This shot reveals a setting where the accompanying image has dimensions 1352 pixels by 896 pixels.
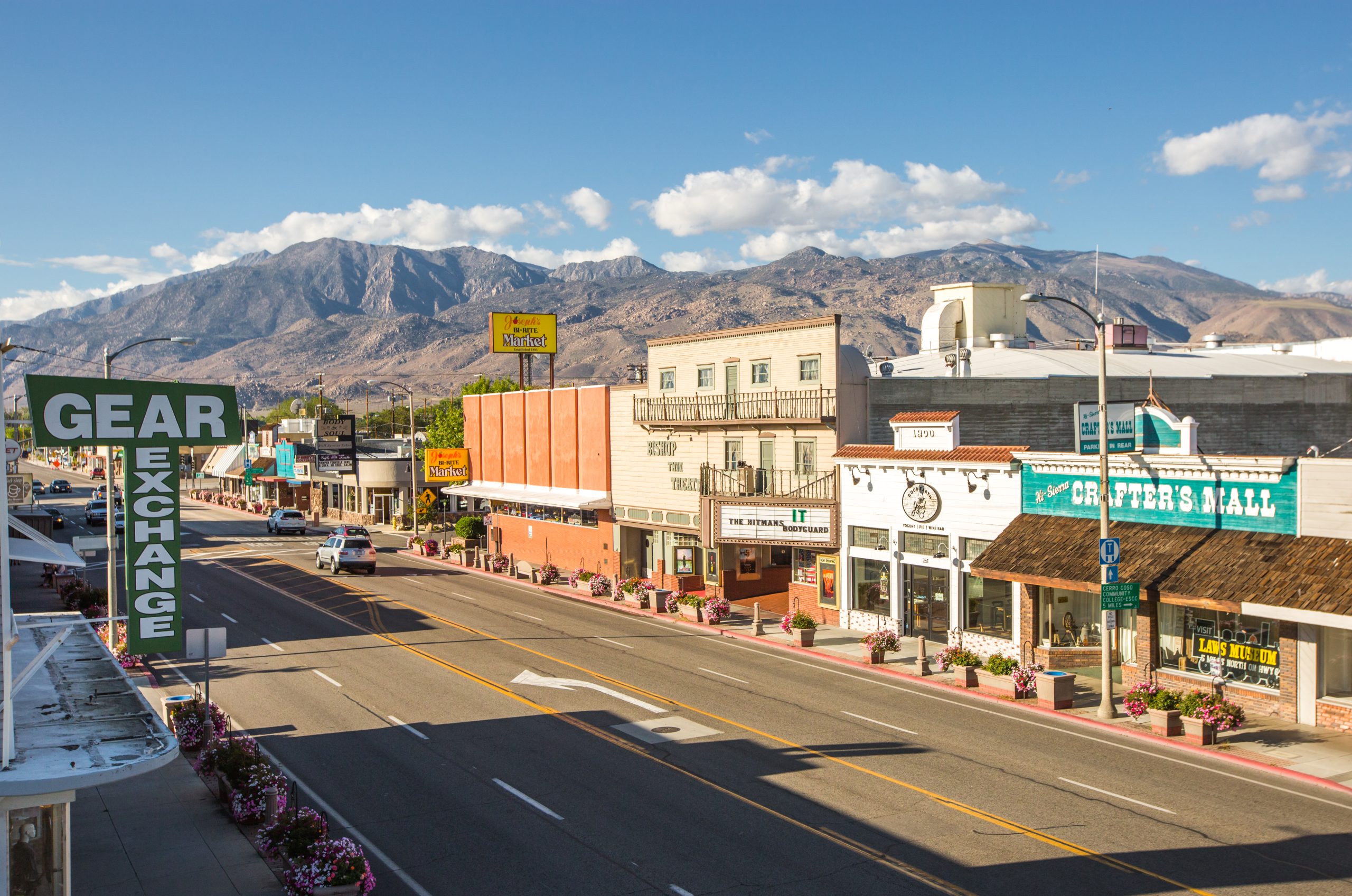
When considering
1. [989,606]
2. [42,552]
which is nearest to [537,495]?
[989,606]

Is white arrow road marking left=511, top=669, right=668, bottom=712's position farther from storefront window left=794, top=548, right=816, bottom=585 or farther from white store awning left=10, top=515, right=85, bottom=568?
storefront window left=794, top=548, right=816, bottom=585

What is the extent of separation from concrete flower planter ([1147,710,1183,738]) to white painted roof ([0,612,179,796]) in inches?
757

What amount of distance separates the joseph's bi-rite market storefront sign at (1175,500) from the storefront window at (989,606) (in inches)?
96.6

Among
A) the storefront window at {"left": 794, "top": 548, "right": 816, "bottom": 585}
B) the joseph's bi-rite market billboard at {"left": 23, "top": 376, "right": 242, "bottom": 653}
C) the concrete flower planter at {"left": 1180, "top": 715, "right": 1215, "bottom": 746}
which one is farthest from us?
the storefront window at {"left": 794, "top": 548, "right": 816, "bottom": 585}

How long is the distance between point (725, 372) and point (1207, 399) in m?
18.6

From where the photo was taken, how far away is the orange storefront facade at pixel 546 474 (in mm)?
49656

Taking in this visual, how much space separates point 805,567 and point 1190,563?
52.6ft

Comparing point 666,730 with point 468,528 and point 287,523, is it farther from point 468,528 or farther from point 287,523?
point 287,523

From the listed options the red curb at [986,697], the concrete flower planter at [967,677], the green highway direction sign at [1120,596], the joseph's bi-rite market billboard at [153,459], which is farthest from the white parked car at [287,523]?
the green highway direction sign at [1120,596]

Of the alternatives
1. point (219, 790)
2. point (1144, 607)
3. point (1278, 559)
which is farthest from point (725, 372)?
point (219, 790)

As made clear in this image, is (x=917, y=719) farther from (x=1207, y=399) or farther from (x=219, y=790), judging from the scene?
(x=1207, y=399)

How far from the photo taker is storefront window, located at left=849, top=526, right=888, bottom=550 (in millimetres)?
34281

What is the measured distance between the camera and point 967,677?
26.6m

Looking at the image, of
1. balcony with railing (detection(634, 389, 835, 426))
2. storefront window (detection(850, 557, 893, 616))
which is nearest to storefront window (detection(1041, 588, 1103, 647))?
storefront window (detection(850, 557, 893, 616))
